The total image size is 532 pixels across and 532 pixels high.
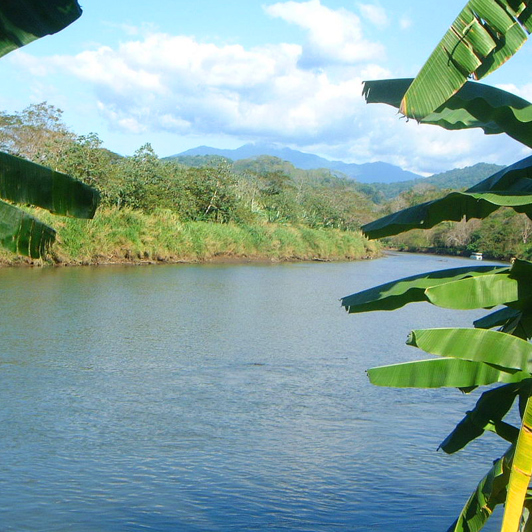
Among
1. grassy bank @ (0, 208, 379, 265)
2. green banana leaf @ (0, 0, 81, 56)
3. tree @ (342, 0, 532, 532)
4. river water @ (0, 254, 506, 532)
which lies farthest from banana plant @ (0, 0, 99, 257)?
grassy bank @ (0, 208, 379, 265)

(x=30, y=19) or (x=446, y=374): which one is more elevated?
(x=30, y=19)

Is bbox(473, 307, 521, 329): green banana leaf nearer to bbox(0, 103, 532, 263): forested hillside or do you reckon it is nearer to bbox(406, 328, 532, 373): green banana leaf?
bbox(406, 328, 532, 373): green banana leaf

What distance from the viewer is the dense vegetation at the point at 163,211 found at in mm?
22344

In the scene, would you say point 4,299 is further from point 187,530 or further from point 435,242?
point 435,242

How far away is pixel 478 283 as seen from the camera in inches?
90.4

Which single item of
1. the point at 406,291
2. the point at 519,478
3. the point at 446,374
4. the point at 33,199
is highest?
the point at 33,199

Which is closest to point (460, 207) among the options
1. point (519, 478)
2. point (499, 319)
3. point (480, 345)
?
point (499, 319)

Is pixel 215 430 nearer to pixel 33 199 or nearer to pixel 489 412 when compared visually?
pixel 33 199

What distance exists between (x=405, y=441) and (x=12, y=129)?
28.7 metres

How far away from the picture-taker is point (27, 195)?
3.42m

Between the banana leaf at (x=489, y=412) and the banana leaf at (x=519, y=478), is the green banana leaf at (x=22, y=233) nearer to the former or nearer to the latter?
the banana leaf at (x=489, y=412)

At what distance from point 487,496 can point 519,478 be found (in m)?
0.51

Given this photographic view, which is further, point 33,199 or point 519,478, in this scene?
point 33,199

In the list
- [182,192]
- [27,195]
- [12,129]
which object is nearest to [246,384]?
[27,195]
